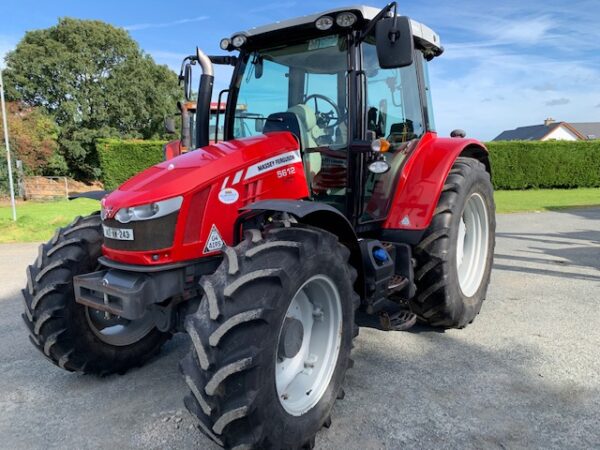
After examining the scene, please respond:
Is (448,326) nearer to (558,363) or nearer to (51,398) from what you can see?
(558,363)

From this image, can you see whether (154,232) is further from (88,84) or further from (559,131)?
(559,131)

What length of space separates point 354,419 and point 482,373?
1052mm

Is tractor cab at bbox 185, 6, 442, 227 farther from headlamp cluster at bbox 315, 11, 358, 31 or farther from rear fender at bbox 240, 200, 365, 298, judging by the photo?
rear fender at bbox 240, 200, 365, 298

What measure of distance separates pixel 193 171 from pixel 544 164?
22.9 metres

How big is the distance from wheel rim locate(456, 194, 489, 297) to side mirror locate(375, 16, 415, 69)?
1992mm

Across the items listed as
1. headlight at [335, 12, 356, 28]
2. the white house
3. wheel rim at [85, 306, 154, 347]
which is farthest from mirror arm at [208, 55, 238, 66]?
the white house

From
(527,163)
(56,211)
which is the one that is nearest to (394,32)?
(56,211)

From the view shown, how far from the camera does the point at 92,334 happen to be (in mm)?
2998

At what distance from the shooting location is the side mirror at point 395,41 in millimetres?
2660

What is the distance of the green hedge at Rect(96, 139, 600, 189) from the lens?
19969mm

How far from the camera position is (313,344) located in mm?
2658

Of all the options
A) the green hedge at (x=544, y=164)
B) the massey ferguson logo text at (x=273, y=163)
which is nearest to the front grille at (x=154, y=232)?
the massey ferguson logo text at (x=273, y=163)

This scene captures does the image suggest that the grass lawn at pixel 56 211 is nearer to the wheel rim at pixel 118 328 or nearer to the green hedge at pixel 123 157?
the green hedge at pixel 123 157

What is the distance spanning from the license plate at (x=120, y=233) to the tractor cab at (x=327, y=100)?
1214mm
